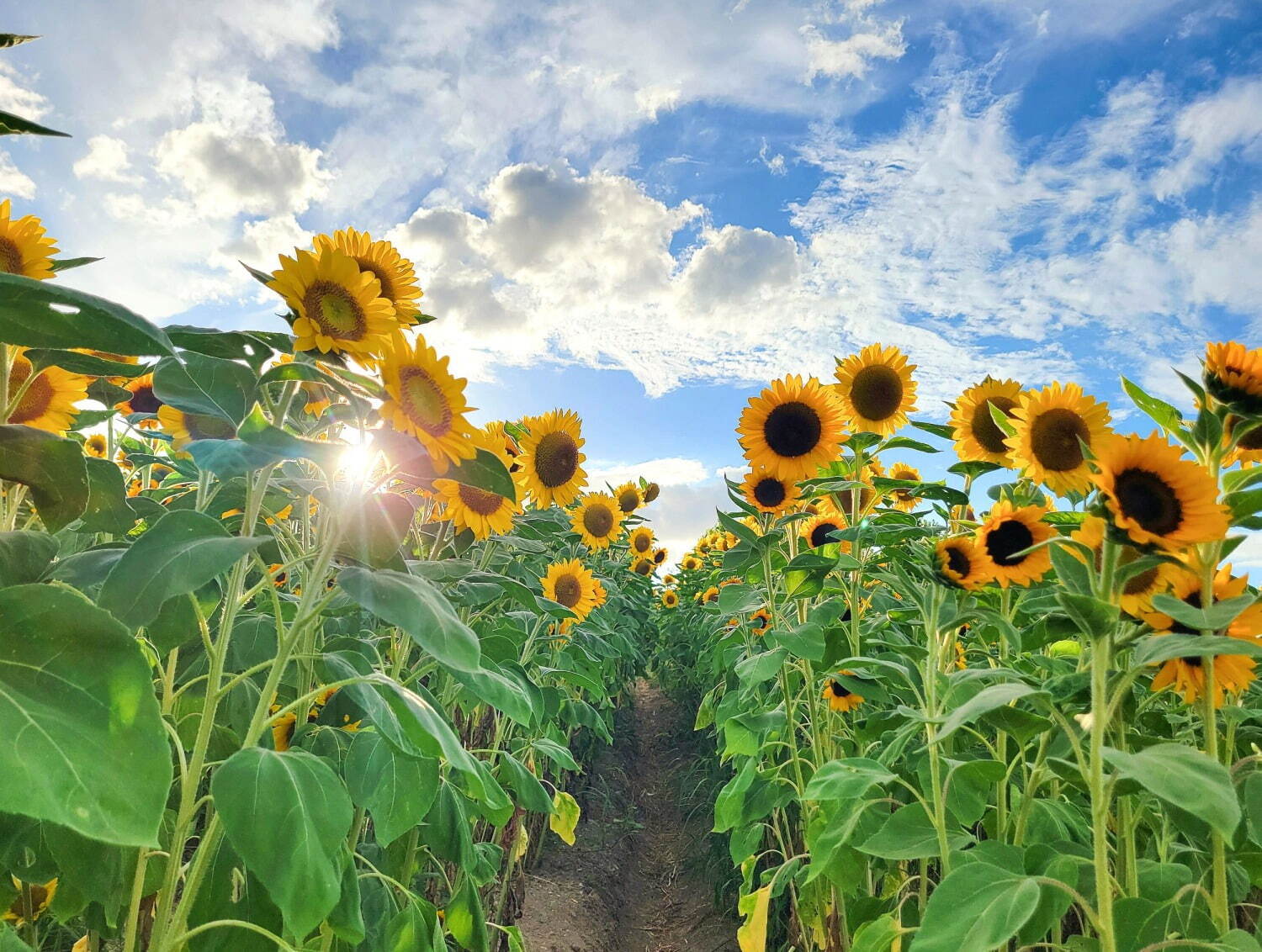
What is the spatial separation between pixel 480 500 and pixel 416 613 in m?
1.08

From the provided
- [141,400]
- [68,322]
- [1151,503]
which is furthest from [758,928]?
[141,400]

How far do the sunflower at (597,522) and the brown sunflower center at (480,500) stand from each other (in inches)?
83.2

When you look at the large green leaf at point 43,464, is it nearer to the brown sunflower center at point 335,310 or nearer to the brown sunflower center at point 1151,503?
the brown sunflower center at point 335,310

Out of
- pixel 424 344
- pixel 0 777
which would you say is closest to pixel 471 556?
pixel 424 344

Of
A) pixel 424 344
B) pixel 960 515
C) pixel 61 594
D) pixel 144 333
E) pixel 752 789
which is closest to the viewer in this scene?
pixel 61 594

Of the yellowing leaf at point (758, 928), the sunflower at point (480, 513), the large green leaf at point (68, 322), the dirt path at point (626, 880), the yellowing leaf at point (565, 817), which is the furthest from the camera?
the dirt path at point (626, 880)

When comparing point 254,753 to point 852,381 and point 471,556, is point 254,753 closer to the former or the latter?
point 471,556

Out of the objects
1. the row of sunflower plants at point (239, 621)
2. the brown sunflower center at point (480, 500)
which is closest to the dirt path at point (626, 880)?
the row of sunflower plants at point (239, 621)

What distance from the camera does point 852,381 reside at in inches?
116

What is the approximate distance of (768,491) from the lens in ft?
9.62

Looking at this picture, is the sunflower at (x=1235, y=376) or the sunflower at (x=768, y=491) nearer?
the sunflower at (x=1235, y=376)

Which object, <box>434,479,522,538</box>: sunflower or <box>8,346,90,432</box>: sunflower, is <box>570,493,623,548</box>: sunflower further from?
<box>8,346,90,432</box>: sunflower

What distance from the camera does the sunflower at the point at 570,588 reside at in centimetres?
371

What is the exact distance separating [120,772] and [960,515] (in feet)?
7.07
